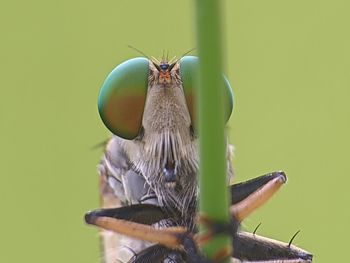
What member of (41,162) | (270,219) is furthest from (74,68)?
(270,219)

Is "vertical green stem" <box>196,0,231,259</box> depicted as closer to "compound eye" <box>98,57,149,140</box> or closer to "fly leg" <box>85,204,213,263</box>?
"fly leg" <box>85,204,213,263</box>

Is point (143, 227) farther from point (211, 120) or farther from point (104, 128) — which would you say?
point (104, 128)

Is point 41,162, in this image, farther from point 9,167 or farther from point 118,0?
point 118,0

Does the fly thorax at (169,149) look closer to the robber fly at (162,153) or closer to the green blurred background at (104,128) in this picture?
the robber fly at (162,153)

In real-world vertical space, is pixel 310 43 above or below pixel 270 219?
above

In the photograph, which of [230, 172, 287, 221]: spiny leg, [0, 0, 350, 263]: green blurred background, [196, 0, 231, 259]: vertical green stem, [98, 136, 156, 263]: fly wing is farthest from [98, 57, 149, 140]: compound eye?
[0, 0, 350, 263]: green blurred background

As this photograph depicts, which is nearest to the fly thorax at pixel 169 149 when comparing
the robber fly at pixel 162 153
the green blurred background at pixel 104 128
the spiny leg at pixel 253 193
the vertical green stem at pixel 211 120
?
the robber fly at pixel 162 153

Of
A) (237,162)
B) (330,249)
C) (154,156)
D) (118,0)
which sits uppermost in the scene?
(118,0)
